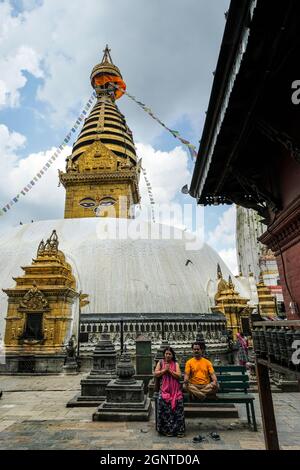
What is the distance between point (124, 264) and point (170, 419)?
37.1 feet

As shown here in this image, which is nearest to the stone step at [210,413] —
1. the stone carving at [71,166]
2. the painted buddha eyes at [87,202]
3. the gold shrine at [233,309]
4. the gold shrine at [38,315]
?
the gold shrine at [38,315]

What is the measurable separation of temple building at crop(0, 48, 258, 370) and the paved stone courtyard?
4.38m

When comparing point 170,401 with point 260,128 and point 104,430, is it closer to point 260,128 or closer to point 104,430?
point 104,430

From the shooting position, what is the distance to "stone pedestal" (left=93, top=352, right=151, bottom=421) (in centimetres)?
470

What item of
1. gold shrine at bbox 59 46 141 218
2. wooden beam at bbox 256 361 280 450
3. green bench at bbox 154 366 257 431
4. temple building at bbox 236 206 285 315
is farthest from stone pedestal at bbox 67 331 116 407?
temple building at bbox 236 206 285 315

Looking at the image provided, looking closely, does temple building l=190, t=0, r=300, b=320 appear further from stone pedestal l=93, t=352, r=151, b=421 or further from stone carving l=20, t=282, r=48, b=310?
stone carving l=20, t=282, r=48, b=310

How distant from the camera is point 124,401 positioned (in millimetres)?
5020

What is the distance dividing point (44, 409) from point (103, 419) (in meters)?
1.37

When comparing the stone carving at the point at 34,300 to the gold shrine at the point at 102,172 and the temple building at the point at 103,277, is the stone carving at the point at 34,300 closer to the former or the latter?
the temple building at the point at 103,277

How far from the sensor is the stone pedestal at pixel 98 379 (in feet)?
18.7

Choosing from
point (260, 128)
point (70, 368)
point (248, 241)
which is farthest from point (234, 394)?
point (248, 241)
